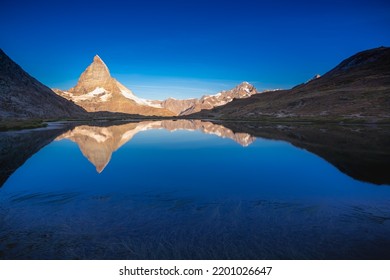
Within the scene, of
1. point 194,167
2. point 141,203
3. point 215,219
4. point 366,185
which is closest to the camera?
point 215,219

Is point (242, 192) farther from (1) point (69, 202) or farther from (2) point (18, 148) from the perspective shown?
(2) point (18, 148)

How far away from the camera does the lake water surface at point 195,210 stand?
41.0ft

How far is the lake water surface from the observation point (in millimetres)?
12508

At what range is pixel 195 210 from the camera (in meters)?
17.5

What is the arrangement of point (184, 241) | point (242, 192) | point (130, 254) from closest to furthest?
point (130, 254), point (184, 241), point (242, 192)

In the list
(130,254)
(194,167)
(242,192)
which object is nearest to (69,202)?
(130,254)

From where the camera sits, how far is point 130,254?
12070 millimetres

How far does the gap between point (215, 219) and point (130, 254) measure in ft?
17.3

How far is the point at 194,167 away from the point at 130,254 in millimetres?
19591

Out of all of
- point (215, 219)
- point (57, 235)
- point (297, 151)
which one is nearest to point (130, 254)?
point (57, 235)
